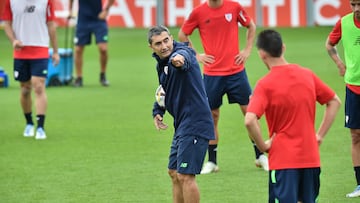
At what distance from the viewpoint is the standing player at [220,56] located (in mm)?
12211

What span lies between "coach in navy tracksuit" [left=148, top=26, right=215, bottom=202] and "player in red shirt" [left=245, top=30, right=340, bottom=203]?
4.49ft

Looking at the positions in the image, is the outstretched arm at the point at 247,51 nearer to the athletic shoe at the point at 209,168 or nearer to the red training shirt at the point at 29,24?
the athletic shoe at the point at 209,168

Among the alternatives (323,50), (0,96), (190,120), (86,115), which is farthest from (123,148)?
(323,50)

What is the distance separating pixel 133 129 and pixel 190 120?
6.81 metres

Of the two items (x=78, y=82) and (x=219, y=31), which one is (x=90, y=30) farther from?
(x=219, y=31)

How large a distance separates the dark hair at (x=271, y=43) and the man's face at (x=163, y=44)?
1.45 metres

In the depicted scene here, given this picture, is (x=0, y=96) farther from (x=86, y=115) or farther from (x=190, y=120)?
(x=190, y=120)

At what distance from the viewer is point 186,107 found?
29.5ft

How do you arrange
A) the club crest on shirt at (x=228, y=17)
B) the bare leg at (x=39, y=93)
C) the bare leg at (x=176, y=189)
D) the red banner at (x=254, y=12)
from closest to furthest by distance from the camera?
1. the bare leg at (x=176, y=189)
2. the club crest on shirt at (x=228, y=17)
3. the bare leg at (x=39, y=93)
4. the red banner at (x=254, y=12)

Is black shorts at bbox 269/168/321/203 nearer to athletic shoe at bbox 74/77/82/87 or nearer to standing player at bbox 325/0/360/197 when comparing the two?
standing player at bbox 325/0/360/197

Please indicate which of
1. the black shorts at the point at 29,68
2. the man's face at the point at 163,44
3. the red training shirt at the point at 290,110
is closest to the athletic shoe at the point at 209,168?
the man's face at the point at 163,44

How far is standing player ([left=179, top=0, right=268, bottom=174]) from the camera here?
1221cm

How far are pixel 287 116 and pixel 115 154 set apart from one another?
6210 mm

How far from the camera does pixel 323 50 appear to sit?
27203 mm
